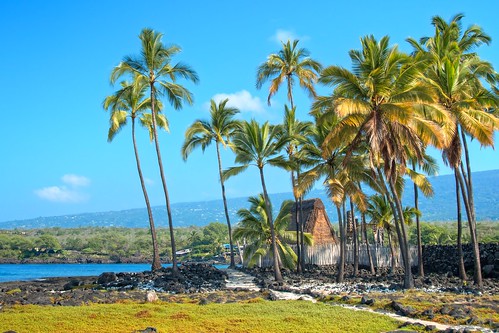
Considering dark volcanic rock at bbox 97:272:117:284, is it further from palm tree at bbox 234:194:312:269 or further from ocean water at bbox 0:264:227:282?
ocean water at bbox 0:264:227:282

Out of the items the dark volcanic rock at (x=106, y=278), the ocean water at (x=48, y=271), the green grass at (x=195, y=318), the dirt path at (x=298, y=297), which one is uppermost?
the dark volcanic rock at (x=106, y=278)

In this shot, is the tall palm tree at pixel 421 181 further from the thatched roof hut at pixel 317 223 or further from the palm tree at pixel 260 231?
the thatched roof hut at pixel 317 223

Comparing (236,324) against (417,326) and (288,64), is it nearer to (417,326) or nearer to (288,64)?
(417,326)

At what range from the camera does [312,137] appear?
27531 millimetres

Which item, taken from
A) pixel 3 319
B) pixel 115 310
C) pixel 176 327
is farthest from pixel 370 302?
pixel 3 319

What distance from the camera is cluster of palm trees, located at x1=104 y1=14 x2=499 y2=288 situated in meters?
21.6

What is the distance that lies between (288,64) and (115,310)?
20.7 meters

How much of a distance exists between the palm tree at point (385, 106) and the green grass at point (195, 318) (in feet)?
25.7

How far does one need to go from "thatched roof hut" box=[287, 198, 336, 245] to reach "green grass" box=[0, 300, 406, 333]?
2385cm

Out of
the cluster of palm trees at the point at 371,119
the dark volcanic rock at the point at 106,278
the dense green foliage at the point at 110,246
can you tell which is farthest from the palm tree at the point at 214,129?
the dense green foliage at the point at 110,246

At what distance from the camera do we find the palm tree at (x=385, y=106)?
2088 cm

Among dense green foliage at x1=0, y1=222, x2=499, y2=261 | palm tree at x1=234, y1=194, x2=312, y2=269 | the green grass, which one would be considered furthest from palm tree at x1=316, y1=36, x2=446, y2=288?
dense green foliage at x1=0, y1=222, x2=499, y2=261

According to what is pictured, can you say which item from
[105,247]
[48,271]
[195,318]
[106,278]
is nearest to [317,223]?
[106,278]

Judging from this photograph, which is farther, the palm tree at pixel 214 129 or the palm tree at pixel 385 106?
the palm tree at pixel 214 129
